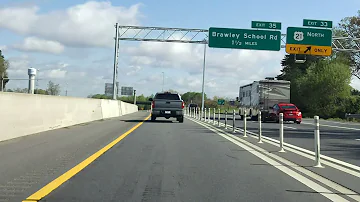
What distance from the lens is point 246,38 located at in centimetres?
3412

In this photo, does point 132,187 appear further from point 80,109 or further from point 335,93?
point 335,93

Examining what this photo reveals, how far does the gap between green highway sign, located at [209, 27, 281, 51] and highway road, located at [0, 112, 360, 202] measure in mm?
22523

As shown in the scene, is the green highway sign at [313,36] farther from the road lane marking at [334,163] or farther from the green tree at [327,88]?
the green tree at [327,88]

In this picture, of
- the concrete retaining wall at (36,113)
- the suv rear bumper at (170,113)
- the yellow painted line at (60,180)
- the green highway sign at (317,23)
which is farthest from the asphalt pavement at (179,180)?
the green highway sign at (317,23)

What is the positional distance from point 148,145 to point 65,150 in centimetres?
266

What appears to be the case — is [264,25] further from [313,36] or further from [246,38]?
[313,36]

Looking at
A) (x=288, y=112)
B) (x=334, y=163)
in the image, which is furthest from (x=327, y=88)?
(x=334, y=163)

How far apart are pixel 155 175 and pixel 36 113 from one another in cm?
895

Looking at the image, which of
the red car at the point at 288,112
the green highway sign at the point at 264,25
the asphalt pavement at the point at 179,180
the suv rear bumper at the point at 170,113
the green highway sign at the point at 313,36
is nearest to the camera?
the asphalt pavement at the point at 179,180

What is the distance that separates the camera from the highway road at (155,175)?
6.52 meters

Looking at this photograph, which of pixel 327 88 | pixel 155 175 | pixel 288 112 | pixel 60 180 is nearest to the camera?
pixel 60 180

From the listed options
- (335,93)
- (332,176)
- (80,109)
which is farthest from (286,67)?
(332,176)

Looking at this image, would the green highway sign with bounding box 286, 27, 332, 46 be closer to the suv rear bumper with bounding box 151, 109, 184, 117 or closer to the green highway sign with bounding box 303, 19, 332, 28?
the green highway sign with bounding box 303, 19, 332, 28

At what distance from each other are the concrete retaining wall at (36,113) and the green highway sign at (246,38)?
13.1m
